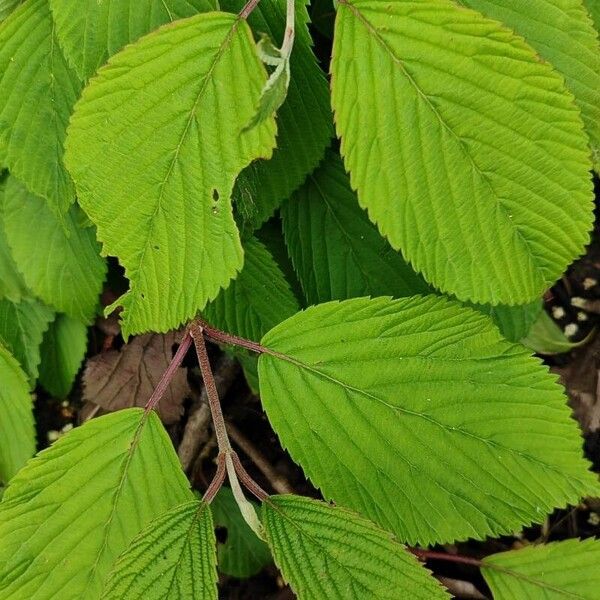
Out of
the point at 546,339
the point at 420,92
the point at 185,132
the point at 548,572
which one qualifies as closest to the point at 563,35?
the point at 420,92

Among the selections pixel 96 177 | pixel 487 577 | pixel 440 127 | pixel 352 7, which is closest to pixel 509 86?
pixel 440 127

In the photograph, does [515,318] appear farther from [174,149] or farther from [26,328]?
[26,328]

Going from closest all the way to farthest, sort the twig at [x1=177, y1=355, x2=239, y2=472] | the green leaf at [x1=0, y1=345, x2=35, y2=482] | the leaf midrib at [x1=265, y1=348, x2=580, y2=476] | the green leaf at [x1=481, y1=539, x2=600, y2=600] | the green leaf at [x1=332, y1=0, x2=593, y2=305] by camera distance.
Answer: the green leaf at [x1=332, y1=0, x2=593, y2=305]
the leaf midrib at [x1=265, y1=348, x2=580, y2=476]
the green leaf at [x1=481, y1=539, x2=600, y2=600]
the green leaf at [x1=0, y1=345, x2=35, y2=482]
the twig at [x1=177, y1=355, x2=239, y2=472]

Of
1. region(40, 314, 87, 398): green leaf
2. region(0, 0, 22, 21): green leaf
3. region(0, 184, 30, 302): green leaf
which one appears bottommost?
region(40, 314, 87, 398): green leaf

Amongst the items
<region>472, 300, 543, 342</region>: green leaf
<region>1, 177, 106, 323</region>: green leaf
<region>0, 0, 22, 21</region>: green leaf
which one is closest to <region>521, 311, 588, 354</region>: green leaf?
<region>472, 300, 543, 342</region>: green leaf

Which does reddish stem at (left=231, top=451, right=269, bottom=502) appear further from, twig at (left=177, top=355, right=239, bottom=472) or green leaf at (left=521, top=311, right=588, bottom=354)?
green leaf at (left=521, top=311, right=588, bottom=354)

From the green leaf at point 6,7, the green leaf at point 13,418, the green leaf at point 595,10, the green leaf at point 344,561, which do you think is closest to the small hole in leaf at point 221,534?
the green leaf at point 13,418

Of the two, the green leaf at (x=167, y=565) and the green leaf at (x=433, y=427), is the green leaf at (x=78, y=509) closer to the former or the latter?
the green leaf at (x=167, y=565)
